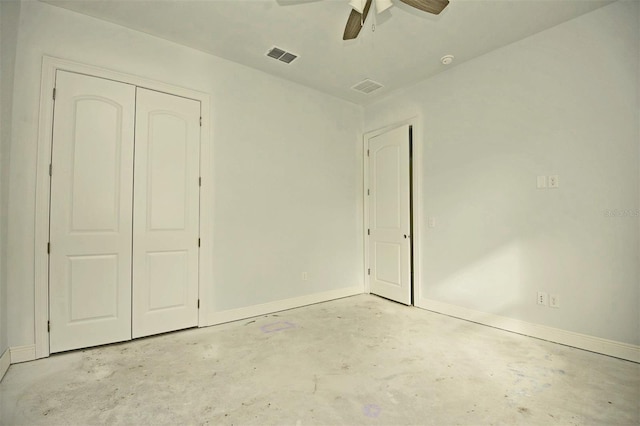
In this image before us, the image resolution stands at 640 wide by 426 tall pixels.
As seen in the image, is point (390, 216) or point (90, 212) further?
point (390, 216)

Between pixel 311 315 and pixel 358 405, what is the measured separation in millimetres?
1717

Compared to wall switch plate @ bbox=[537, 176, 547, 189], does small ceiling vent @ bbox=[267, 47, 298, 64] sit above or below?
above

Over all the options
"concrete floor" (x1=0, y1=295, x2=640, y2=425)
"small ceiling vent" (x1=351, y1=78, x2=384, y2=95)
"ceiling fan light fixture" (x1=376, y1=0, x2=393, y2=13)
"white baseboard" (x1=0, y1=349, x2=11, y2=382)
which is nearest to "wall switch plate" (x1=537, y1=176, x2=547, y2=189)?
"concrete floor" (x1=0, y1=295, x2=640, y2=425)

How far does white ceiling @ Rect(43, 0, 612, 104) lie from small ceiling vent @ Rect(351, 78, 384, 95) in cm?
33

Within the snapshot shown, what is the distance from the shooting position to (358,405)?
5.76 ft

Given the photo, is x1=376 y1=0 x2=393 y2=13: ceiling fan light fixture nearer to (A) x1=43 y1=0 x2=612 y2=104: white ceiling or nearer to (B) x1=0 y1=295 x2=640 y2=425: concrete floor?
(A) x1=43 y1=0 x2=612 y2=104: white ceiling

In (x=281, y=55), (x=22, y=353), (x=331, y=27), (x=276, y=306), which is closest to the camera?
(x=22, y=353)

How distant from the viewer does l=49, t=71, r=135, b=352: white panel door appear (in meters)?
2.45

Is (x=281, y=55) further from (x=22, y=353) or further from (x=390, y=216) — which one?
(x=22, y=353)

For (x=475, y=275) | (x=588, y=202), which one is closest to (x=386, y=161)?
(x=475, y=275)

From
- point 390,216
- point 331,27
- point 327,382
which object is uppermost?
point 331,27

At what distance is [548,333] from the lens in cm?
266

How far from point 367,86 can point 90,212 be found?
136 inches

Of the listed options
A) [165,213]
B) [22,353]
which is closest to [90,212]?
[165,213]
